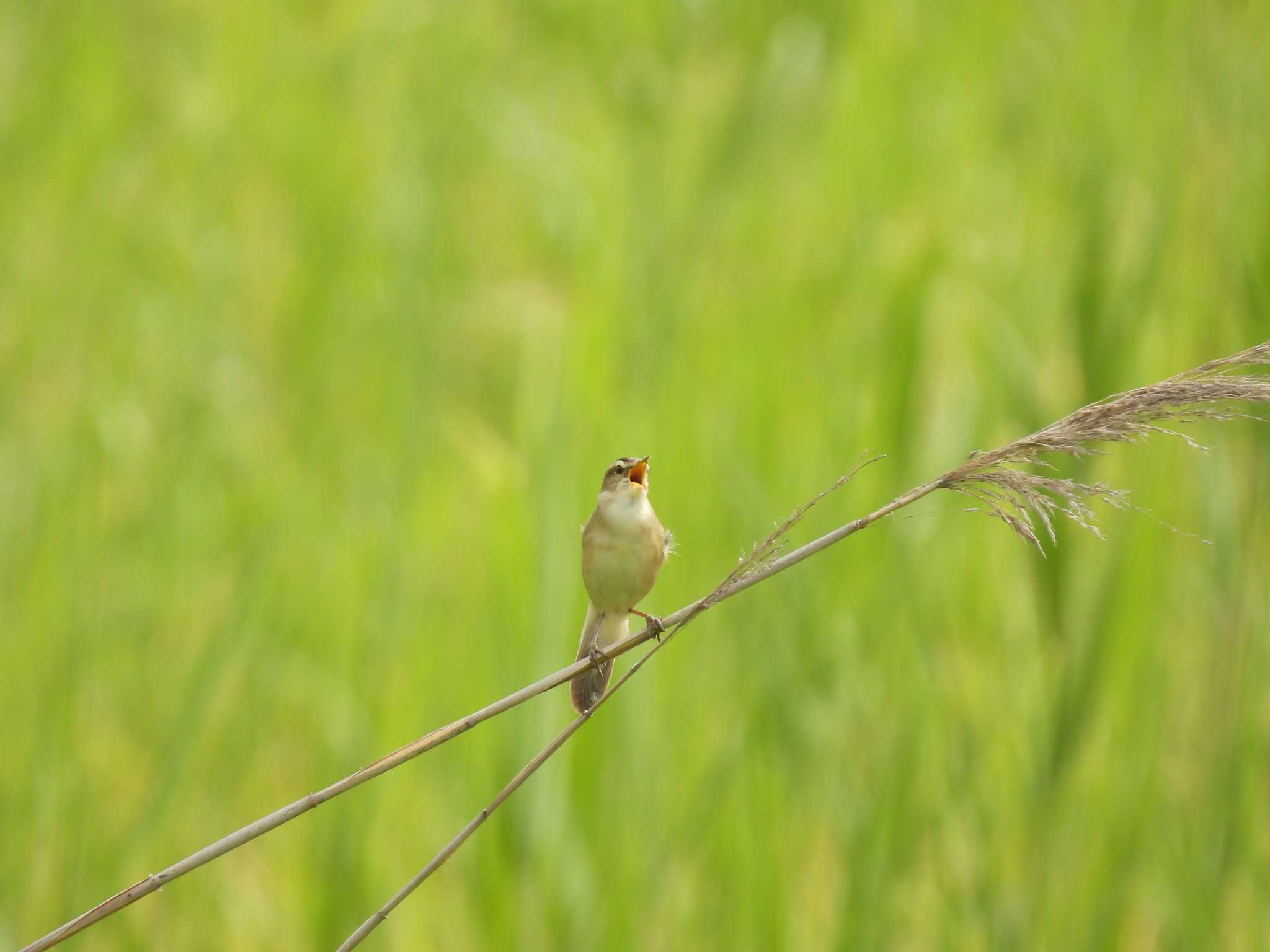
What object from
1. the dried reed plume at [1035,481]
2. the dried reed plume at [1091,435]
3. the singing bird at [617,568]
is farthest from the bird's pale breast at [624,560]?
the dried reed plume at [1091,435]

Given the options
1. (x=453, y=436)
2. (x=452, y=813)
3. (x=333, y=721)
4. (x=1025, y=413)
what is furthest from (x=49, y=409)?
(x=1025, y=413)

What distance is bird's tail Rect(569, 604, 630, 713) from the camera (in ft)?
6.62

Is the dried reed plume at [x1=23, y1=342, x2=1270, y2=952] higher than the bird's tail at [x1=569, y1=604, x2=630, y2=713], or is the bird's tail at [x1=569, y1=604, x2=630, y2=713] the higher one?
the dried reed plume at [x1=23, y1=342, x2=1270, y2=952]

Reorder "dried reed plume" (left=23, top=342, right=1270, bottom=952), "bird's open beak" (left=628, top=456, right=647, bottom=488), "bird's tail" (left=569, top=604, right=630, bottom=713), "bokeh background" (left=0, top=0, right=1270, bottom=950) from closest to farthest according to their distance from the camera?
"dried reed plume" (left=23, top=342, right=1270, bottom=952) < "bird's tail" (left=569, top=604, right=630, bottom=713) < "bird's open beak" (left=628, top=456, right=647, bottom=488) < "bokeh background" (left=0, top=0, right=1270, bottom=950)

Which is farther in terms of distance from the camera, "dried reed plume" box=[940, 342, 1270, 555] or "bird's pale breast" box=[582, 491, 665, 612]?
"bird's pale breast" box=[582, 491, 665, 612]

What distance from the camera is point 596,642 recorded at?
2084mm

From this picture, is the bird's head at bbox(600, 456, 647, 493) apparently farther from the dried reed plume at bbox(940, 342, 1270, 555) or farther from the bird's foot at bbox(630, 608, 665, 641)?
the dried reed plume at bbox(940, 342, 1270, 555)

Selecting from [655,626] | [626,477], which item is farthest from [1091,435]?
[626,477]

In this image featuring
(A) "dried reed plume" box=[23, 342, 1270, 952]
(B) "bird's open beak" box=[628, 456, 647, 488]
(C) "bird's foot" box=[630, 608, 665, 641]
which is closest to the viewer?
(A) "dried reed plume" box=[23, 342, 1270, 952]

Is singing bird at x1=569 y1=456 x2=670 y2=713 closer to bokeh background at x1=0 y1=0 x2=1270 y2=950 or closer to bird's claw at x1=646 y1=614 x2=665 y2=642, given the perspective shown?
bird's claw at x1=646 y1=614 x2=665 y2=642

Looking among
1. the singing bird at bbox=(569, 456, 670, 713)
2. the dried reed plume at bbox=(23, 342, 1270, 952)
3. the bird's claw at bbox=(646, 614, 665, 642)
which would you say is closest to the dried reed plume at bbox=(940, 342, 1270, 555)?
the dried reed plume at bbox=(23, 342, 1270, 952)

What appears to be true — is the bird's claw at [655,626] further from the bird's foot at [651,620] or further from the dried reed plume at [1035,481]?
the dried reed plume at [1035,481]

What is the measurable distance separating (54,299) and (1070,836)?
3.29 m

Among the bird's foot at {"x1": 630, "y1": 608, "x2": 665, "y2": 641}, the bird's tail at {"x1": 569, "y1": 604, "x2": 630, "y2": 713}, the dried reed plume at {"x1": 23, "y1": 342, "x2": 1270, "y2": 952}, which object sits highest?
the dried reed plume at {"x1": 23, "y1": 342, "x2": 1270, "y2": 952}
